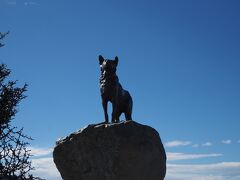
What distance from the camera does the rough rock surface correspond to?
35.1 feet

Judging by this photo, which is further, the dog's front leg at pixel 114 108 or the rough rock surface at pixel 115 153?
the dog's front leg at pixel 114 108

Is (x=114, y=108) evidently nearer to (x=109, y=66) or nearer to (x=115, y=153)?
(x=109, y=66)

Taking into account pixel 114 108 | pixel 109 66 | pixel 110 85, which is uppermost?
pixel 109 66

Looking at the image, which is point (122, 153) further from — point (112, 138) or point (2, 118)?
point (2, 118)

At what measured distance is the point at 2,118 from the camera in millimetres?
10188

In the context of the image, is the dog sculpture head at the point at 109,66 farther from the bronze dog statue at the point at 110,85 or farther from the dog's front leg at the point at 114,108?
the dog's front leg at the point at 114,108

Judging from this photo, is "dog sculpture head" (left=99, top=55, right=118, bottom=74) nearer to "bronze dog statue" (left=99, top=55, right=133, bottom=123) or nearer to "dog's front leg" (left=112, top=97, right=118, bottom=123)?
"bronze dog statue" (left=99, top=55, right=133, bottom=123)

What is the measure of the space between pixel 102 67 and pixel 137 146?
2573mm

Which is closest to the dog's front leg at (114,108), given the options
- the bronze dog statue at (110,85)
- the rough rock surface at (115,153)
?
the bronze dog statue at (110,85)

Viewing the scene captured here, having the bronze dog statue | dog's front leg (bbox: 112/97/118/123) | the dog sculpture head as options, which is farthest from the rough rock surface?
the dog sculpture head

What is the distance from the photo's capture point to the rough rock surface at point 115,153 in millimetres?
10695

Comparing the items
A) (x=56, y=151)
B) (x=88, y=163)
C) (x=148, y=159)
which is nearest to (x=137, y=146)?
(x=148, y=159)

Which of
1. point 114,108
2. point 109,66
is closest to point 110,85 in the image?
point 109,66

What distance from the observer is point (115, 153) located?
35.1 ft
